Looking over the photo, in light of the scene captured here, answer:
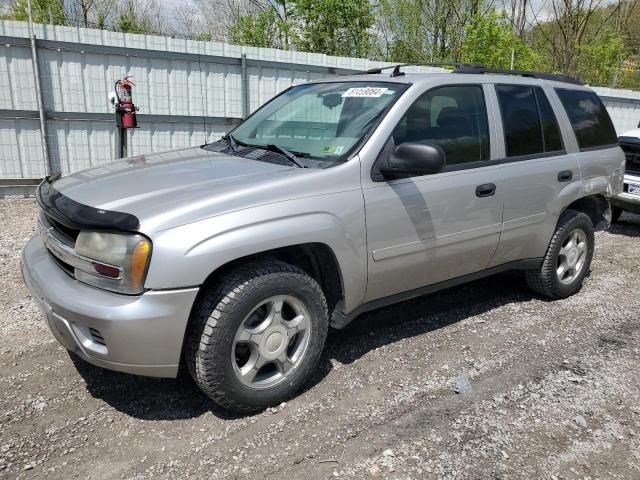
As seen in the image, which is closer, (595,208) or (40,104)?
(595,208)

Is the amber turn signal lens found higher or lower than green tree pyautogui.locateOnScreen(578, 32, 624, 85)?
lower

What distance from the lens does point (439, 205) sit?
3287 mm

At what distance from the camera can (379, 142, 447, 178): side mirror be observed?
290 centimetres

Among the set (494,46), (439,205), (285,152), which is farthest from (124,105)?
(494,46)

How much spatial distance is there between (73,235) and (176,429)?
113 cm

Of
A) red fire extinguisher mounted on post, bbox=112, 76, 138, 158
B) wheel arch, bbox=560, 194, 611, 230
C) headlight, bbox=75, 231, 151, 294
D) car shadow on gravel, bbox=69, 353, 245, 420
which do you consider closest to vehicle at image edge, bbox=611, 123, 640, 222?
wheel arch, bbox=560, 194, 611, 230

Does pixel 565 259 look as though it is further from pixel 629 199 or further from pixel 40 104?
pixel 40 104

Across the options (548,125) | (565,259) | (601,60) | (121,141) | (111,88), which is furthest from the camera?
(601,60)

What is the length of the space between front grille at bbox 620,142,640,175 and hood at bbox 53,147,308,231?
19.0ft

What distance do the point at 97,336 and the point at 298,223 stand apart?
43.6 inches

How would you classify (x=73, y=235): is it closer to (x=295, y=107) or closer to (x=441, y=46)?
(x=295, y=107)

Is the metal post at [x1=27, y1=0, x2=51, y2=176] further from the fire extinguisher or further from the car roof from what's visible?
the car roof

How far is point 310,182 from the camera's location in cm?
280

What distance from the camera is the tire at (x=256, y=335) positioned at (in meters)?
2.53
